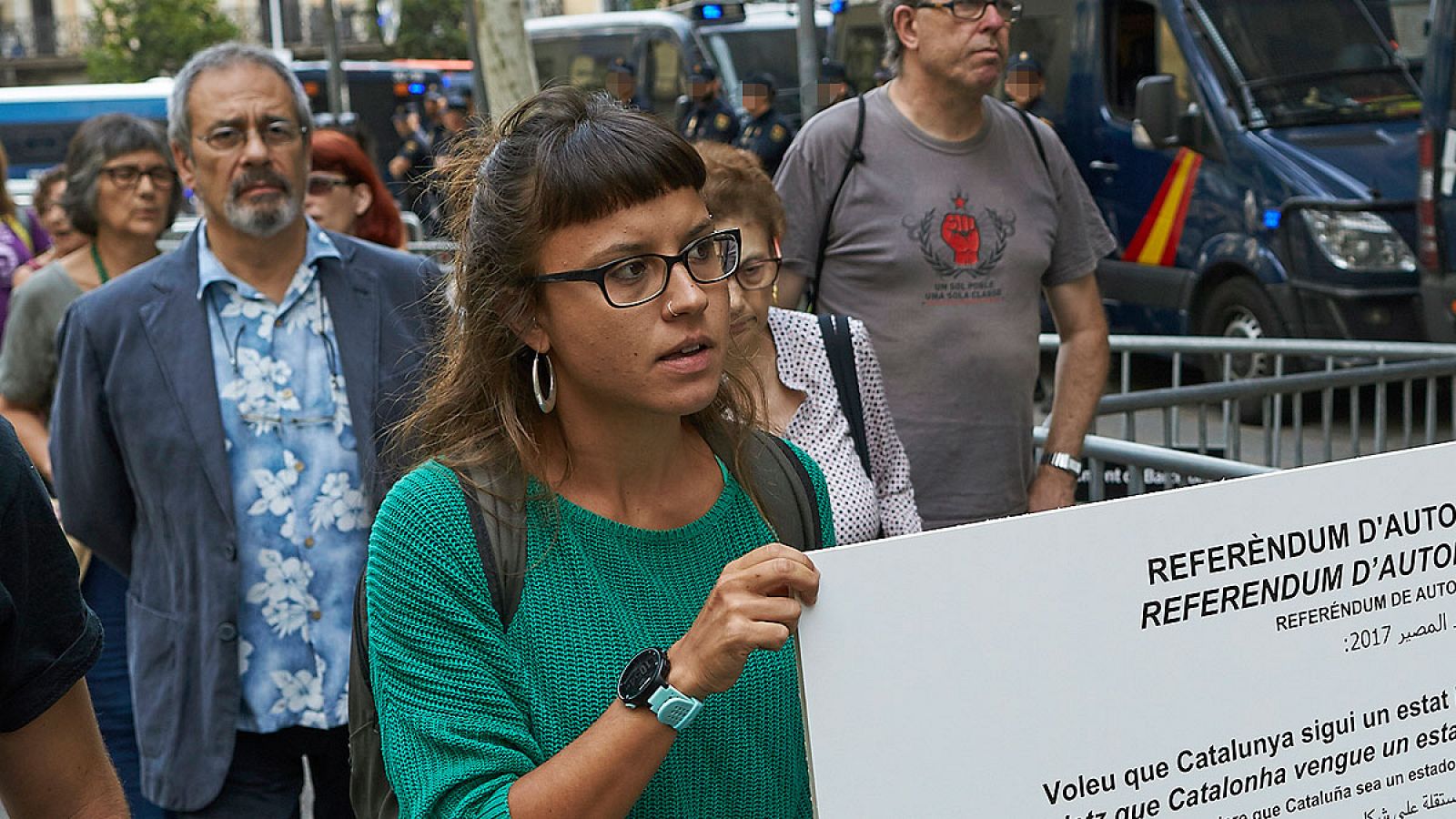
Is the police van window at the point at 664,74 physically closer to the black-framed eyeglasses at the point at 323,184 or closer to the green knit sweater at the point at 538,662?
the black-framed eyeglasses at the point at 323,184

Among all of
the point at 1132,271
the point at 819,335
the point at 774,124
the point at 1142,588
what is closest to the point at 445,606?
the point at 1142,588

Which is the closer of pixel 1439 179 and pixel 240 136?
pixel 240 136

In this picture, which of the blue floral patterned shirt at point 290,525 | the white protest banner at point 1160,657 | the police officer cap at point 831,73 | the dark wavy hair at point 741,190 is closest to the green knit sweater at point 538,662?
the white protest banner at point 1160,657

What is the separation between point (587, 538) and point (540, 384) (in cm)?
21

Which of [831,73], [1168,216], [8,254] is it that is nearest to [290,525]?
[8,254]

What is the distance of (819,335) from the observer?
341cm

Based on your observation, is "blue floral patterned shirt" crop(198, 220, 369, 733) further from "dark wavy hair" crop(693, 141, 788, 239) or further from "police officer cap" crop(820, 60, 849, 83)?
"police officer cap" crop(820, 60, 849, 83)

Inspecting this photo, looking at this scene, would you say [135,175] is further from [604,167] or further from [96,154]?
[604,167]

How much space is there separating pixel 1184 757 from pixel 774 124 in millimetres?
13199

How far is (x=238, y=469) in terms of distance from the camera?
3.47 m

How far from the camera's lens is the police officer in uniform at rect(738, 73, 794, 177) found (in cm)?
1473

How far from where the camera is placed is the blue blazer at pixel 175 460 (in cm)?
340

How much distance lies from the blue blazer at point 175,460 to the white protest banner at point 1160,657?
153 centimetres

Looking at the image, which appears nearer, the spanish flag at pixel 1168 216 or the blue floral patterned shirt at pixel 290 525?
the blue floral patterned shirt at pixel 290 525
